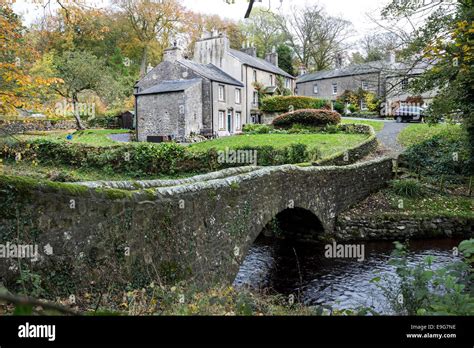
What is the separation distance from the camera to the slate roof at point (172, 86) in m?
33.0

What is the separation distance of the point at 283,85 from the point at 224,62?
11.1m

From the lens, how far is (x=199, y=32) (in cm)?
4106

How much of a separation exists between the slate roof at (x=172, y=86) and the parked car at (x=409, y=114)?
19.4 m

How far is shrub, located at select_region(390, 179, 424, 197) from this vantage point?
689 inches

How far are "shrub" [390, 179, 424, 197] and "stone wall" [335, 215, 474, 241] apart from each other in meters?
1.94

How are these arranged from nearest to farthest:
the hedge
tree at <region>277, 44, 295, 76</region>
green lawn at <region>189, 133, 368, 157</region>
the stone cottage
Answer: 1. the hedge
2. green lawn at <region>189, 133, 368, 157</region>
3. the stone cottage
4. tree at <region>277, 44, 295, 76</region>

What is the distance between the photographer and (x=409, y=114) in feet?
122

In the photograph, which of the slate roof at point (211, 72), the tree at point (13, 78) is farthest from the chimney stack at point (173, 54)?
the tree at point (13, 78)

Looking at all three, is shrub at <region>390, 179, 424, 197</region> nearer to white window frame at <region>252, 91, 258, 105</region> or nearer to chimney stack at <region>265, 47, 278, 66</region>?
white window frame at <region>252, 91, 258, 105</region>

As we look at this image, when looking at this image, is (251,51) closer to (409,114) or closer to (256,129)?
(256,129)

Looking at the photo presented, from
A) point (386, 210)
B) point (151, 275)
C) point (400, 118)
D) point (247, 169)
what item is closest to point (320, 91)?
point (400, 118)

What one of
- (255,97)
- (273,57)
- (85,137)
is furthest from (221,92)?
(273,57)

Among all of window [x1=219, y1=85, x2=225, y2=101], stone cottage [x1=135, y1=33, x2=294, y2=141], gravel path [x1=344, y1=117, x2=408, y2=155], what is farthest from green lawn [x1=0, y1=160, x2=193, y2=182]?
window [x1=219, y1=85, x2=225, y2=101]
